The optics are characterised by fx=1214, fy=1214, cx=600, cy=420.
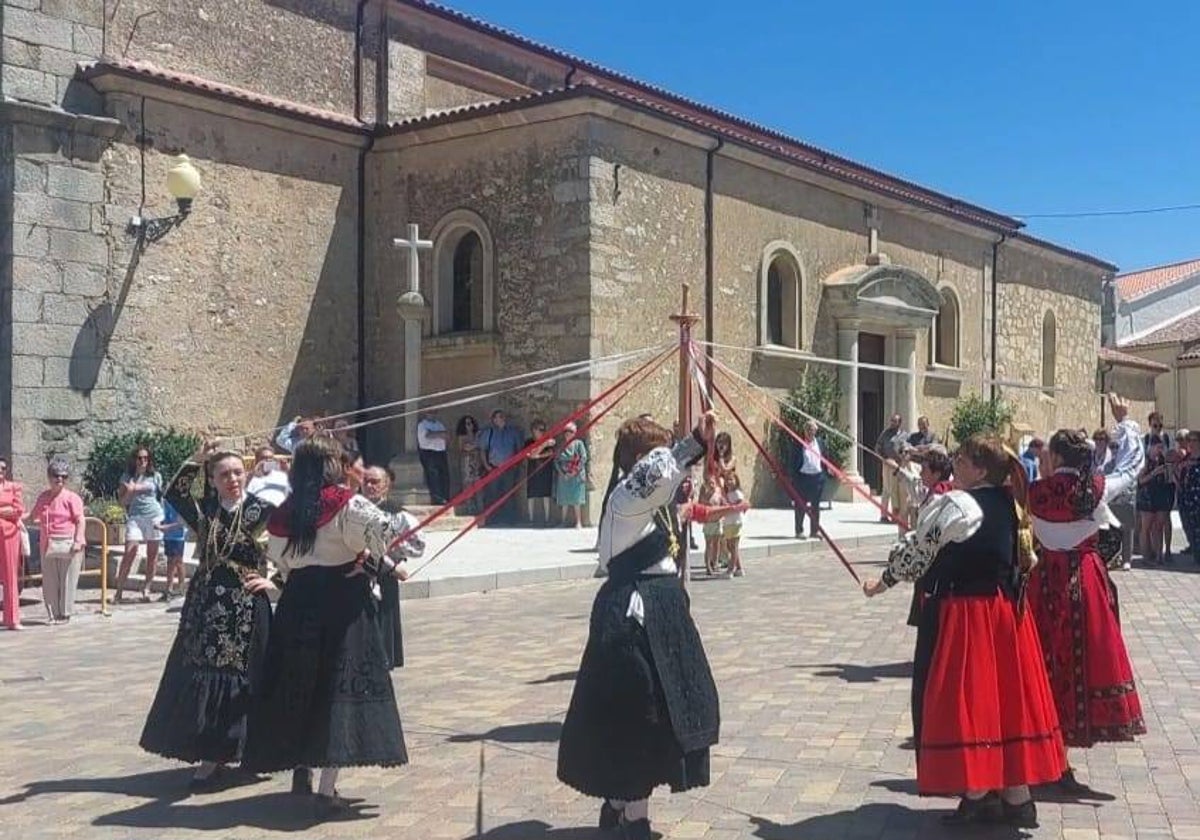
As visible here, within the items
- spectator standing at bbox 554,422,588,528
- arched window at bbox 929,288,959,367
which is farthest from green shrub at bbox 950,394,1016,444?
spectator standing at bbox 554,422,588,528

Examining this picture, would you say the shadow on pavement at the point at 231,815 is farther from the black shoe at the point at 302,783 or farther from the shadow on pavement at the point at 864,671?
the shadow on pavement at the point at 864,671

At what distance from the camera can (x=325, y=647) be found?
5.21 metres

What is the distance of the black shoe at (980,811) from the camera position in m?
4.93

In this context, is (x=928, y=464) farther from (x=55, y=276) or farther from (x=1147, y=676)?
(x=55, y=276)

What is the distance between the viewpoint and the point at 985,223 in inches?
1064

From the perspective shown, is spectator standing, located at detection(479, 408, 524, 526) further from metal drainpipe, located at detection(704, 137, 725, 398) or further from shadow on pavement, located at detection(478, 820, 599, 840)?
shadow on pavement, located at detection(478, 820, 599, 840)

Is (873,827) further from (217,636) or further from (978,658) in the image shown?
(217,636)

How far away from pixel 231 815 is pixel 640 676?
6.48ft

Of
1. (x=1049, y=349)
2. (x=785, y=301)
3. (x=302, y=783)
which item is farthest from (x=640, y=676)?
(x=1049, y=349)

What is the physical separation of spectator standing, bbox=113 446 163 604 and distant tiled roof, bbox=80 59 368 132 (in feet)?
20.9

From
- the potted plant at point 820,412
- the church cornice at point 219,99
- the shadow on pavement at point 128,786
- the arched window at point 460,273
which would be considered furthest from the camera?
the potted plant at point 820,412

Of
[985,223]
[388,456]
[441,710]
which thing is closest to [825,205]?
[985,223]

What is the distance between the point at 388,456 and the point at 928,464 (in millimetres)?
13543

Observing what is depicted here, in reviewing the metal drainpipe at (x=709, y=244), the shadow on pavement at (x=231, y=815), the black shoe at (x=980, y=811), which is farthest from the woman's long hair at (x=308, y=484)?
the metal drainpipe at (x=709, y=244)
